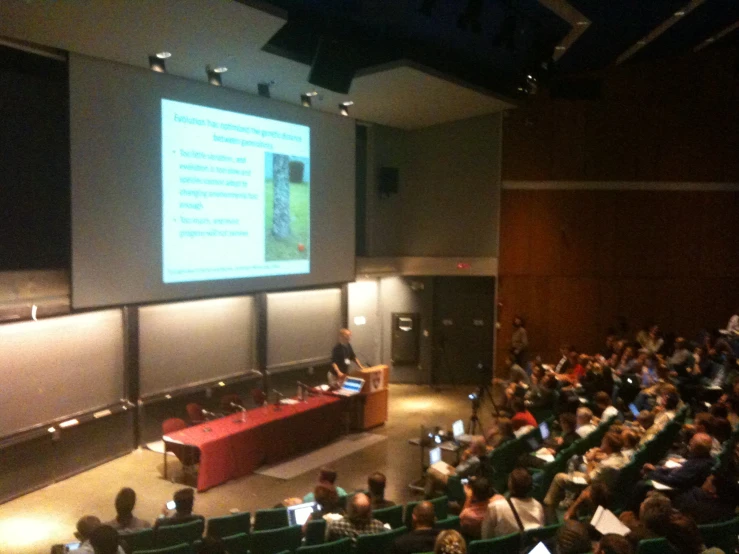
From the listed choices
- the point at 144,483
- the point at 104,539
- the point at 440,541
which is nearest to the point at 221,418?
the point at 144,483

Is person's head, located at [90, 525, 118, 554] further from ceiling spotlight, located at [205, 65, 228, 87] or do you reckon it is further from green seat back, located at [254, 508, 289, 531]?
ceiling spotlight, located at [205, 65, 228, 87]

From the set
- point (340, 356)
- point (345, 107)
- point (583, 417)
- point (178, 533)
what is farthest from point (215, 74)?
point (583, 417)

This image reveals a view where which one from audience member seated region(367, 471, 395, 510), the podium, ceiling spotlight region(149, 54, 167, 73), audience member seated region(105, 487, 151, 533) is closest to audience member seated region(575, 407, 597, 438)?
audience member seated region(367, 471, 395, 510)

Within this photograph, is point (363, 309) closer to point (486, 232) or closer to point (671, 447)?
point (486, 232)

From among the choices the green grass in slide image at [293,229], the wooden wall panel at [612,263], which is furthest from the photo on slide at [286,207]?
the wooden wall panel at [612,263]

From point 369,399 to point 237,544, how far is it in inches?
230

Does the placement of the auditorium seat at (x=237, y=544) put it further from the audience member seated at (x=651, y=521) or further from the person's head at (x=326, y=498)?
the audience member seated at (x=651, y=521)

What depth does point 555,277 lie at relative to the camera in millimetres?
13922

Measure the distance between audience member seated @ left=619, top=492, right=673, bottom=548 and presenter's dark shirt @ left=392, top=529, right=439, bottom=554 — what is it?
1.25 m

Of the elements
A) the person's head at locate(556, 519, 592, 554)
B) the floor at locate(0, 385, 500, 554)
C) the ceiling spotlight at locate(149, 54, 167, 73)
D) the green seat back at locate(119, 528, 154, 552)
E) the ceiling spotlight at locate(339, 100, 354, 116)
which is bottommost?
the floor at locate(0, 385, 500, 554)

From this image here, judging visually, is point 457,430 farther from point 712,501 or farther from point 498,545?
point 498,545

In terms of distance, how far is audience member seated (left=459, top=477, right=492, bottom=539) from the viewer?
16.5 feet

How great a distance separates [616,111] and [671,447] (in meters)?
8.45

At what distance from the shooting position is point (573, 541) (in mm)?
3988
